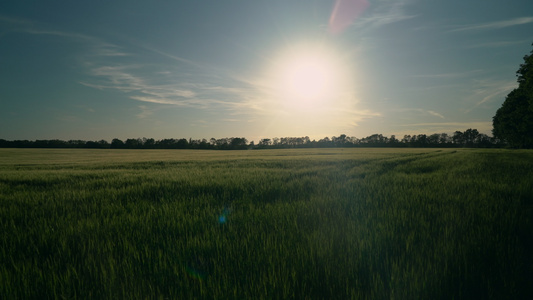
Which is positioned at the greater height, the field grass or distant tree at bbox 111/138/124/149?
distant tree at bbox 111/138/124/149

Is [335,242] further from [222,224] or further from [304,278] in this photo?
[222,224]

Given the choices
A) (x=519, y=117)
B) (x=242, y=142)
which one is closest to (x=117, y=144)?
(x=242, y=142)

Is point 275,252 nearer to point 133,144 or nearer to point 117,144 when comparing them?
point 133,144

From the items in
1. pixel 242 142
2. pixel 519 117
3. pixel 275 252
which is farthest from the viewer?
pixel 242 142

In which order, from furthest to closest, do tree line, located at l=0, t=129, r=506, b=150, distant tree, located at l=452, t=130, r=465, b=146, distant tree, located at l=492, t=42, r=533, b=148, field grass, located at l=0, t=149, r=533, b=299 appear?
distant tree, located at l=452, t=130, r=465, b=146, tree line, located at l=0, t=129, r=506, b=150, distant tree, located at l=492, t=42, r=533, b=148, field grass, located at l=0, t=149, r=533, b=299

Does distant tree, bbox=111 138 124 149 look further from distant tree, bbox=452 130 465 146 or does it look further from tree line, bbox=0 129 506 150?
distant tree, bbox=452 130 465 146

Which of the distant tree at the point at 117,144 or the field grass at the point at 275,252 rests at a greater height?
the distant tree at the point at 117,144

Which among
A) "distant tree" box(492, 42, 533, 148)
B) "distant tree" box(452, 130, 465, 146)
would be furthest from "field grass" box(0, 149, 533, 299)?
"distant tree" box(452, 130, 465, 146)

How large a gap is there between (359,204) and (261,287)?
3532 millimetres

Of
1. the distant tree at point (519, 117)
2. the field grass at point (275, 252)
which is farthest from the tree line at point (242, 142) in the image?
the field grass at point (275, 252)

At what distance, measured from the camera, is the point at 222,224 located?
11.5ft

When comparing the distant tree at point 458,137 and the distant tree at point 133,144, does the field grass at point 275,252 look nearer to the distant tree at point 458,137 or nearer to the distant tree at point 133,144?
the distant tree at point 133,144

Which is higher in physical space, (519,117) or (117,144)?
(519,117)

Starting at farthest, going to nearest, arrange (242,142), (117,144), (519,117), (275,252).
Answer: (242,142) → (117,144) → (519,117) → (275,252)
